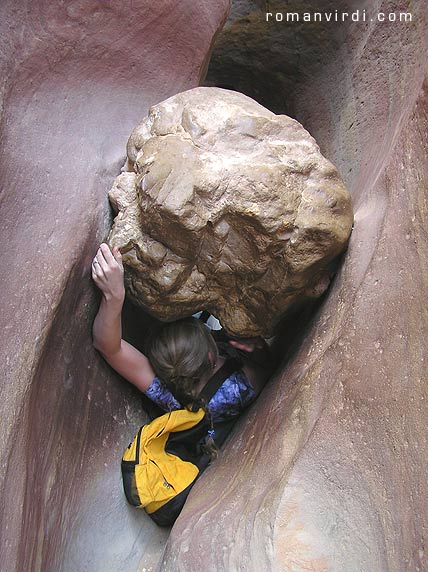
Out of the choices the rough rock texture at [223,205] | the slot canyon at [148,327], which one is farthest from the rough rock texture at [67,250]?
the rough rock texture at [223,205]

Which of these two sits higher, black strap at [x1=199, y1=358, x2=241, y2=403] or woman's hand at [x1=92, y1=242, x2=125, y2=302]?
woman's hand at [x1=92, y1=242, x2=125, y2=302]

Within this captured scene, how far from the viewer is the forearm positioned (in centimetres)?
130

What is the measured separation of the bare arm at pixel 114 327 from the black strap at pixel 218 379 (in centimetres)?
14

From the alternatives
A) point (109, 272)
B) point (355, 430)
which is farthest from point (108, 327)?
point (355, 430)

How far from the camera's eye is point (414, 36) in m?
1.44

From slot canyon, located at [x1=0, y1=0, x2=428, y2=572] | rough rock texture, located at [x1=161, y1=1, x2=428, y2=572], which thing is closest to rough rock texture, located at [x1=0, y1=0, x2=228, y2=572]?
slot canyon, located at [x1=0, y1=0, x2=428, y2=572]

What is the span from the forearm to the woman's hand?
0.06ft

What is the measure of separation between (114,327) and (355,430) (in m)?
0.53

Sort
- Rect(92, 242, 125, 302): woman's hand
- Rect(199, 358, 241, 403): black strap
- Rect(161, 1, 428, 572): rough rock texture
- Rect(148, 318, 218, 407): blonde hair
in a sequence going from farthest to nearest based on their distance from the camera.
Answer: Rect(199, 358, 241, 403): black strap < Rect(148, 318, 218, 407): blonde hair < Rect(92, 242, 125, 302): woman's hand < Rect(161, 1, 428, 572): rough rock texture

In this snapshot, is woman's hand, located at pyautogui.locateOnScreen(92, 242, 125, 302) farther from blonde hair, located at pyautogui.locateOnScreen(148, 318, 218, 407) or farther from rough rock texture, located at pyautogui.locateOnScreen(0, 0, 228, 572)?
blonde hair, located at pyautogui.locateOnScreen(148, 318, 218, 407)

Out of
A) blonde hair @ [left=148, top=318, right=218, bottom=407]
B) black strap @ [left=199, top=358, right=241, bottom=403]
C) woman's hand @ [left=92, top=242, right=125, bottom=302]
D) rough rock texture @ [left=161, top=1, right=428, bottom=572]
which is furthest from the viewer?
black strap @ [left=199, top=358, right=241, bottom=403]

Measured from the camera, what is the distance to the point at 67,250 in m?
1.23

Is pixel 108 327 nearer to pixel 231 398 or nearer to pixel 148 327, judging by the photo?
pixel 148 327

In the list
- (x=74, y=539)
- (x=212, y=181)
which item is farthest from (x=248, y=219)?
(x=74, y=539)
